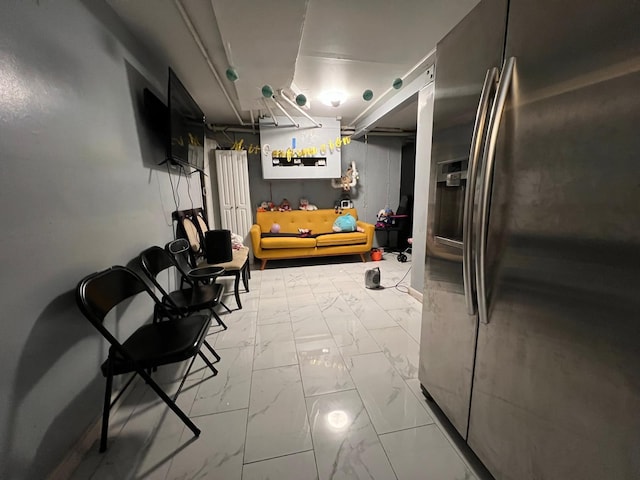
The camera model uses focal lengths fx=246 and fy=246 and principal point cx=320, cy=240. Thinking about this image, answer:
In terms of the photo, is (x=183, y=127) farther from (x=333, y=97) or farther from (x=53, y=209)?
(x=333, y=97)

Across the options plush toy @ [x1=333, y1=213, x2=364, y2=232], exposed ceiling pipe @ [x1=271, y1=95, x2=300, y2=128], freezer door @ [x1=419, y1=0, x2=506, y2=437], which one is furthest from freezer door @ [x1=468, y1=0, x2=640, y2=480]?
plush toy @ [x1=333, y1=213, x2=364, y2=232]

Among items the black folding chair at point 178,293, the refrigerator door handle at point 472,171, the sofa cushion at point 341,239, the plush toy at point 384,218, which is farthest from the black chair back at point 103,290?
the plush toy at point 384,218

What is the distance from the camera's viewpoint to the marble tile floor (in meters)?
1.05

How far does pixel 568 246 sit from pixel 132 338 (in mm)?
1852

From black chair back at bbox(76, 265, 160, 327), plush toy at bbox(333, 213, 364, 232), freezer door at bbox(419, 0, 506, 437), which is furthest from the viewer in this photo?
plush toy at bbox(333, 213, 364, 232)

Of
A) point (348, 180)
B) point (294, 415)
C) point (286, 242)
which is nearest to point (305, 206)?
point (348, 180)

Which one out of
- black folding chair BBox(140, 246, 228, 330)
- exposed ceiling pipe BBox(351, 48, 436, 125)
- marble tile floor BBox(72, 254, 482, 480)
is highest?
exposed ceiling pipe BBox(351, 48, 436, 125)

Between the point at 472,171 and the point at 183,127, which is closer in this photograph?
the point at 472,171

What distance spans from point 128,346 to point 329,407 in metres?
1.09

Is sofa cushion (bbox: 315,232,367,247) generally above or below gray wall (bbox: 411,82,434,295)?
below

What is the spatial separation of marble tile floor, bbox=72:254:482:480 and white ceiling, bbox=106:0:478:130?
227 centimetres

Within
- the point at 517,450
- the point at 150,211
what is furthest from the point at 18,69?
the point at 517,450

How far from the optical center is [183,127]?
221cm

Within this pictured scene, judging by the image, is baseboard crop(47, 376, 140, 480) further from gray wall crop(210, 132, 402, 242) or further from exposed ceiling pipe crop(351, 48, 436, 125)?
gray wall crop(210, 132, 402, 242)
